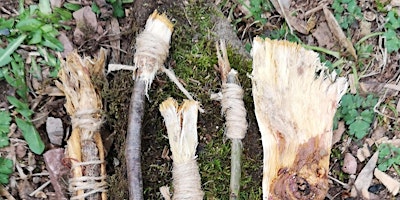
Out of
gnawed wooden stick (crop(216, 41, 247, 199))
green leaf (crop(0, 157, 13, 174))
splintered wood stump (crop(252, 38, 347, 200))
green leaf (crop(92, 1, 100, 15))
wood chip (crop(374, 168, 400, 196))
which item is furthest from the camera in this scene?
green leaf (crop(92, 1, 100, 15))

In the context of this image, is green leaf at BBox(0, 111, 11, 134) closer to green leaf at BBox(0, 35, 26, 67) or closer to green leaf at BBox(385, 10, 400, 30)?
green leaf at BBox(0, 35, 26, 67)

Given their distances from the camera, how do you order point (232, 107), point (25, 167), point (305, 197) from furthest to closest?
point (25, 167)
point (232, 107)
point (305, 197)

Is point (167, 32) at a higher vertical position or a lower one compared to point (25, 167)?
higher

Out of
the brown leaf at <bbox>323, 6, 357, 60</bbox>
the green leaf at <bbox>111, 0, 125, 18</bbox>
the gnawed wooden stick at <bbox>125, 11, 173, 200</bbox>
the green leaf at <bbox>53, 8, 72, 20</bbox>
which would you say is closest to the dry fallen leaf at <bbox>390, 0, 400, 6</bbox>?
the brown leaf at <bbox>323, 6, 357, 60</bbox>

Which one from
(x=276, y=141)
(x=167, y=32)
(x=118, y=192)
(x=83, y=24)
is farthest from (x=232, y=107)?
(x=83, y=24)

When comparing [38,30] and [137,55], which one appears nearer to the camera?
[137,55]

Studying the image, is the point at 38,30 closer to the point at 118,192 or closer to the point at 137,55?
the point at 137,55
